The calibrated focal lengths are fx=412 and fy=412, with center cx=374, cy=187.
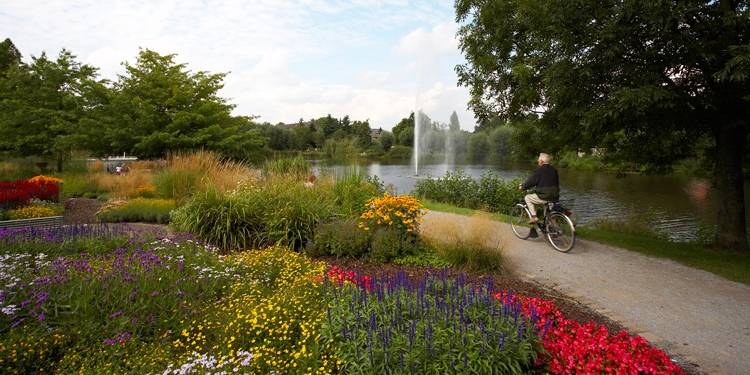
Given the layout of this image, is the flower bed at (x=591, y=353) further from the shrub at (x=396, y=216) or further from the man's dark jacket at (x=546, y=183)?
the man's dark jacket at (x=546, y=183)

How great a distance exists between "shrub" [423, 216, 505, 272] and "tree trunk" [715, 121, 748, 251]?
16.7 ft

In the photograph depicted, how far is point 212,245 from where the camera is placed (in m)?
6.90

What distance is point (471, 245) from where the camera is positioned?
6.09m

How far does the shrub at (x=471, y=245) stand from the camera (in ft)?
19.6

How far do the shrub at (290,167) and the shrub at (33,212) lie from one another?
15.8 feet

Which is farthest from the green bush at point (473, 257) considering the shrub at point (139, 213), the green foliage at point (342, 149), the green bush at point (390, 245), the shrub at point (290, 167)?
the shrub at point (139, 213)

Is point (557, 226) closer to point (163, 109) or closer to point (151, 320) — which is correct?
point (151, 320)

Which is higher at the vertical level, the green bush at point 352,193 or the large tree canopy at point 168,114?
the large tree canopy at point 168,114

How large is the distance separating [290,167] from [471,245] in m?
5.90

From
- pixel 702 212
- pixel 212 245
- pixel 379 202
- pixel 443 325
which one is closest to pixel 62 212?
pixel 212 245

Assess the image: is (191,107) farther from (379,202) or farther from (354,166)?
(379,202)

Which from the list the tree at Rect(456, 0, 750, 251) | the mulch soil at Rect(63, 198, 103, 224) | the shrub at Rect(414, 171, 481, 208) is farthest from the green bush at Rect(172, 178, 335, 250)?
the shrub at Rect(414, 171, 481, 208)

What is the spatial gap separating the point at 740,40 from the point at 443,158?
37005 mm

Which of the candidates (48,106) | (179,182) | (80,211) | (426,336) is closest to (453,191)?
(179,182)
